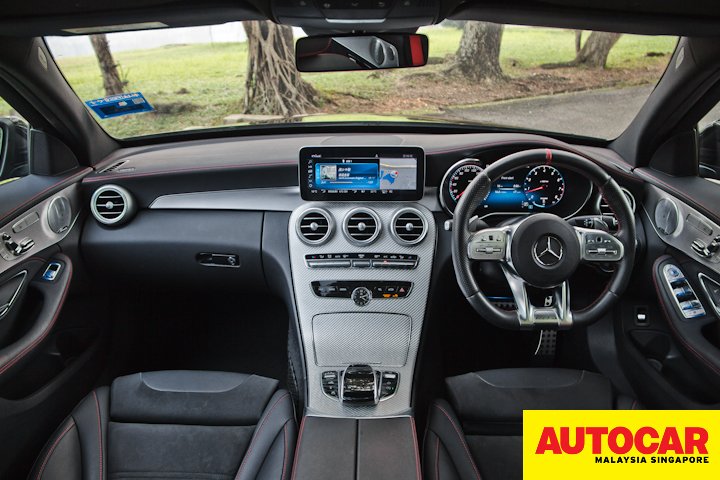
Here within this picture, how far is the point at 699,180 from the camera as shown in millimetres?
2309

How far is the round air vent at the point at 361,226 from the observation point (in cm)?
228

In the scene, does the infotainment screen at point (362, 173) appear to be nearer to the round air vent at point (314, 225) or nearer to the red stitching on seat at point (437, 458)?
the round air vent at point (314, 225)

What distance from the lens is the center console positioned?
7.22 feet

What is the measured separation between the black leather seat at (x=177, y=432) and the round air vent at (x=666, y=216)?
1703mm

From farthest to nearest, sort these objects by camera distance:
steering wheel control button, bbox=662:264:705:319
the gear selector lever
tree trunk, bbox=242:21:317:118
Result: tree trunk, bbox=242:21:317:118 → steering wheel control button, bbox=662:264:705:319 → the gear selector lever

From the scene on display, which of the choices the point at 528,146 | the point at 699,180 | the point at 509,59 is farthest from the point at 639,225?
the point at 509,59

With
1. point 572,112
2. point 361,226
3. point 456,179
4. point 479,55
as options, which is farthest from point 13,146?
point 572,112

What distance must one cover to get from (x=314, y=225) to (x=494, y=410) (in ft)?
3.39

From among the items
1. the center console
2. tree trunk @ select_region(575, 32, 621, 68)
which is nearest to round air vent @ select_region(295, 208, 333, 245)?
the center console

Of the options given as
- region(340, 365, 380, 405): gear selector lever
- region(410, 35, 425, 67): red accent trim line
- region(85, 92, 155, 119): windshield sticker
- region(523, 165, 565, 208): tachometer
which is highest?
region(410, 35, 425, 67): red accent trim line

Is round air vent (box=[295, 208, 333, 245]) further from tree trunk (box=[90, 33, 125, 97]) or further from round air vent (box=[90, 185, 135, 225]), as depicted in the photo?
tree trunk (box=[90, 33, 125, 97])

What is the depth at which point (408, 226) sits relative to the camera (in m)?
2.30

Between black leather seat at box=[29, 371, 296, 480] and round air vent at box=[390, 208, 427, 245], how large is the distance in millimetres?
794

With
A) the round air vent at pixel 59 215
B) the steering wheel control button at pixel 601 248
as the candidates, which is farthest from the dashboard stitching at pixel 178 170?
the steering wheel control button at pixel 601 248
